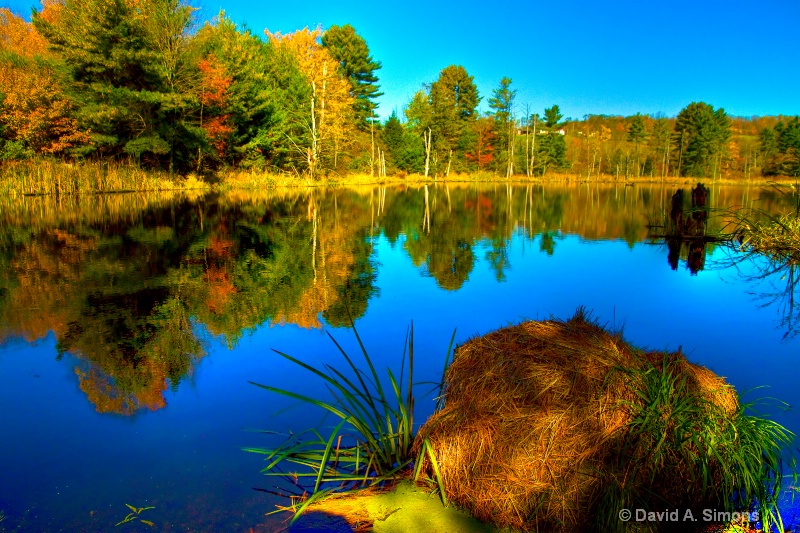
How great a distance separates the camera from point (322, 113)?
120 ft

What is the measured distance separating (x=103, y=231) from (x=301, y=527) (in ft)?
40.0

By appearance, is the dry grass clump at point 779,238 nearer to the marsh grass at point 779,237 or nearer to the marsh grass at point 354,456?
the marsh grass at point 779,237

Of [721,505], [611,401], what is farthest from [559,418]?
[721,505]

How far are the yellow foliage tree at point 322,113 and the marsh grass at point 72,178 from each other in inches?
468

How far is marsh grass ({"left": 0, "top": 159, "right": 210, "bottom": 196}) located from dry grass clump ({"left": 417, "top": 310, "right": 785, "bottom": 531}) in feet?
80.7

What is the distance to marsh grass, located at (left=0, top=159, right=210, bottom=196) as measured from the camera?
21.6 metres

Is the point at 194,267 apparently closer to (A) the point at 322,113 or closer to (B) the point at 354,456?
(B) the point at 354,456

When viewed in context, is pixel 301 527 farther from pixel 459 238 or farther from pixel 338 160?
pixel 338 160

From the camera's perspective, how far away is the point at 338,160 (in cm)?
4369

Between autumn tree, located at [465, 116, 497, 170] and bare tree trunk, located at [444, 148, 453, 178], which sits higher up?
autumn tree, located at [465, 116, 497, 170]

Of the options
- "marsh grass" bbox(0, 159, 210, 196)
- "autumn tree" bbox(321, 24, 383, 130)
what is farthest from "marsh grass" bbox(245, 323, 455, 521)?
"autumn tree" bbox(321, 24, 383, 130)

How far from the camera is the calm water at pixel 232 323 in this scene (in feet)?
9.67

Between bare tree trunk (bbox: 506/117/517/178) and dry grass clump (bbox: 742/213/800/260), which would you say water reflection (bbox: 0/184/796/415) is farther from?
bare tree trunk (bbox: 506/117/517/178)

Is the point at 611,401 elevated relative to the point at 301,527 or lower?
elevated
